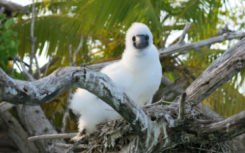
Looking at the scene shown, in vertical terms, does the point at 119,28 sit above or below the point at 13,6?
below

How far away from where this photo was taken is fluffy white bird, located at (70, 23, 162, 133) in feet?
11.6

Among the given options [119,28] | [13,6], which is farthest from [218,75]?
[13,6]

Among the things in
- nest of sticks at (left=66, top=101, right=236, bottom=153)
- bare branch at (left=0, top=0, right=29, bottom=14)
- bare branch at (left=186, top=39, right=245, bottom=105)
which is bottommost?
nest of sticks at (left=66, top=101, right=236, bottom=153)

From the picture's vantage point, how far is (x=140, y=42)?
139 inches

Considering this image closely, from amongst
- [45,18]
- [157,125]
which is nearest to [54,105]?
[45,18]

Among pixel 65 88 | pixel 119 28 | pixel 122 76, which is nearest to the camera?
pixel 65 88

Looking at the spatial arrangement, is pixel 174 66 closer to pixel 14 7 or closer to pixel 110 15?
pixel 110 15

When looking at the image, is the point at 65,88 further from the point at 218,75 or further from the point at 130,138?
the point at 218,75

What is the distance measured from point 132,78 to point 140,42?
43cm

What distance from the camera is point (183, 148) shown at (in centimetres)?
312

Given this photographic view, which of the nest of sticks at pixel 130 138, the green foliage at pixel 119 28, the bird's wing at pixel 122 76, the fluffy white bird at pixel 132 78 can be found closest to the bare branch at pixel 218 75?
the nest of sticks at pixel 130 138

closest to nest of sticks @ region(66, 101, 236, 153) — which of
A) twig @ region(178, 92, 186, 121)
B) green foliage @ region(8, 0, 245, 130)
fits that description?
twig @ region(178, 92, 186, 121)

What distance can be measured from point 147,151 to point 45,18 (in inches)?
206

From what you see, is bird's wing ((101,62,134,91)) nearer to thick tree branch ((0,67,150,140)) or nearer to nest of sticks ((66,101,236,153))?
nest of sticks ((66,101,236,153))
